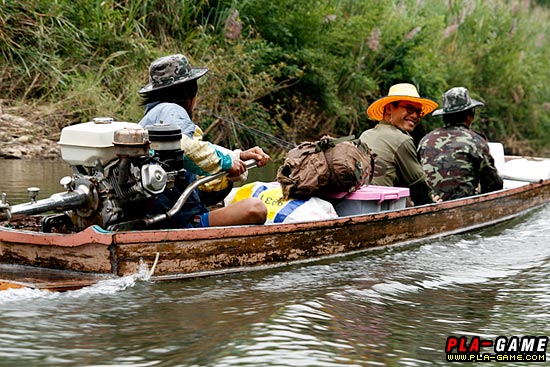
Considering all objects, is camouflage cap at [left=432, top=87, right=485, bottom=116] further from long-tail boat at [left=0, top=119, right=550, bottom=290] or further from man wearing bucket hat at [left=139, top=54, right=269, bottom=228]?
man wearing bucket hat at [left=139, top=54, right=269, bottom=228]

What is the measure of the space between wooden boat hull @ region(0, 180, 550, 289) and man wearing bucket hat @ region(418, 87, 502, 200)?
34.7 inches

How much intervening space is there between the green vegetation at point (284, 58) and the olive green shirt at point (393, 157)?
325 centimetres

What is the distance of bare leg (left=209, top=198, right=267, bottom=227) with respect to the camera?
18.1 ft

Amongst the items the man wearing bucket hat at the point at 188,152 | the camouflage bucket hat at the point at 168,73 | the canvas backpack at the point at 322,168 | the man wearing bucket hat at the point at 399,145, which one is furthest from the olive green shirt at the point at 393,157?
the camouflage bucket hat at the point at 168,73

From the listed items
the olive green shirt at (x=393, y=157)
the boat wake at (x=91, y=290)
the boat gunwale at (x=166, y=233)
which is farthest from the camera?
the olive green shirt at (x=393, y=157)

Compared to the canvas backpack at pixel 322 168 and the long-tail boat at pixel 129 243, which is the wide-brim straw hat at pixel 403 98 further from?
the long-tail boat at pixel 129 243

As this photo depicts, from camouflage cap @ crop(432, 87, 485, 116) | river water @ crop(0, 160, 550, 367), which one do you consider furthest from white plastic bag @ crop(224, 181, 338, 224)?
camouflage cap @ crop(432, 87, 485, 116)

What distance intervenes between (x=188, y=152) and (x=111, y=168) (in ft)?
1.92

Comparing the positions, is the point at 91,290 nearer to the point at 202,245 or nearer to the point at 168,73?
the point at 202,245

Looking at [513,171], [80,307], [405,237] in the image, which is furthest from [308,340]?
[513,171]

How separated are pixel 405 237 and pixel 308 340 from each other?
2.97 m

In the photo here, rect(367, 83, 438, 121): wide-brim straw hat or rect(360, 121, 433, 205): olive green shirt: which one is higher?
rect(367, 83, 438, 121): wide-brim straw hat

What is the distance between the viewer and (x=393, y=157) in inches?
271

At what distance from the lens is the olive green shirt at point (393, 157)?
6832 millimetres
